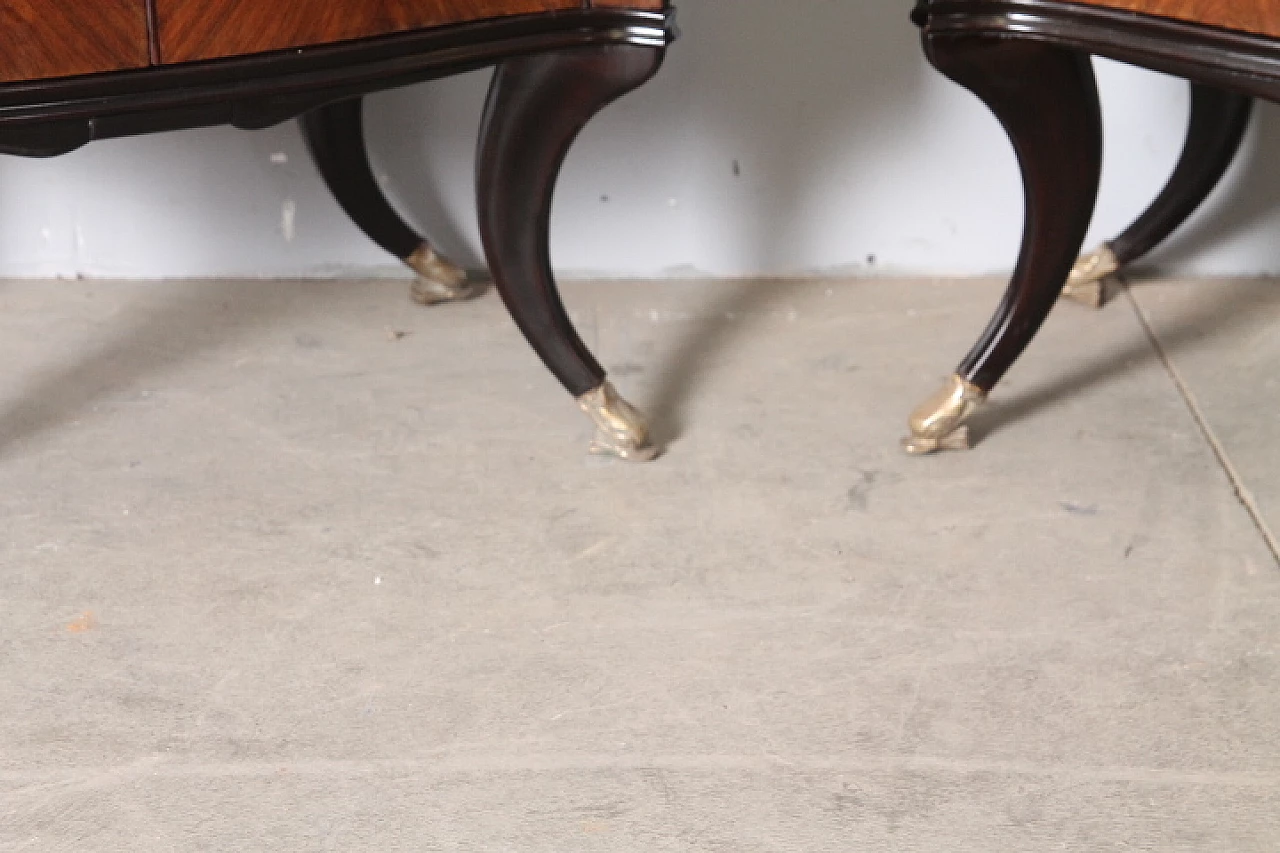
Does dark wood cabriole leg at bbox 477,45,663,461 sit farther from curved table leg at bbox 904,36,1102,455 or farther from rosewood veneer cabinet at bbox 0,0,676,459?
curved table leg at bbox 904,36,1102,455

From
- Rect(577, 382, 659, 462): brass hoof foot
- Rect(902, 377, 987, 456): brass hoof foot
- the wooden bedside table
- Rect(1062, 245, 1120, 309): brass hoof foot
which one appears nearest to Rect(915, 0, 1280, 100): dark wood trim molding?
the wooden bedside table

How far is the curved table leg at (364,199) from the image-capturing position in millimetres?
1781

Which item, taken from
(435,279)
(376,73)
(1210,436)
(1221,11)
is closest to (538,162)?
(376,73)

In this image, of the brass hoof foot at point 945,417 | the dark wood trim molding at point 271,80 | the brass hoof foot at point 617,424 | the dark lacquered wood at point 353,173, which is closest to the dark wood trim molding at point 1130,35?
the dark wood trim molding at point 271,80

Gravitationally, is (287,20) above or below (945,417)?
above

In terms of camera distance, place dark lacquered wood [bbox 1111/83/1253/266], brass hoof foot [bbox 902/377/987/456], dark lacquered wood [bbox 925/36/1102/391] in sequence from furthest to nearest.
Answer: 1. dark lacquered wood [bbox 1111/83/1253/266]
2. brass hoof foot [bbox 902/377/987/456]
3. dark lacquered wood [bbox 925/36/1102/391]

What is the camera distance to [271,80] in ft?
4.02

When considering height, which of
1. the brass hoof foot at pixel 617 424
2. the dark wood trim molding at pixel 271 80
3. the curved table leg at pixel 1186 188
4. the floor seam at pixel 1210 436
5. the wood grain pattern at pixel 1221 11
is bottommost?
the brass hoof foot at pixel 617 424

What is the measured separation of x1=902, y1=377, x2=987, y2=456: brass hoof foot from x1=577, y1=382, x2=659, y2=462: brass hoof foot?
29cm

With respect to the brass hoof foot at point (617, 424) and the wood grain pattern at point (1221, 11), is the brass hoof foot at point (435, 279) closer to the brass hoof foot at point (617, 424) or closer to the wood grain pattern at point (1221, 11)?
the brass hoof foot at point (617, 424)

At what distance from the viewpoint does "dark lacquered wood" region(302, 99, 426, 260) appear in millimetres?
1777

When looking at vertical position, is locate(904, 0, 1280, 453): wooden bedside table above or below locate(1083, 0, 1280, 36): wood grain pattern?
below

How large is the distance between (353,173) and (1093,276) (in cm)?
97

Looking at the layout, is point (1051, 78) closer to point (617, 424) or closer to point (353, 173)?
point (617, 424)
